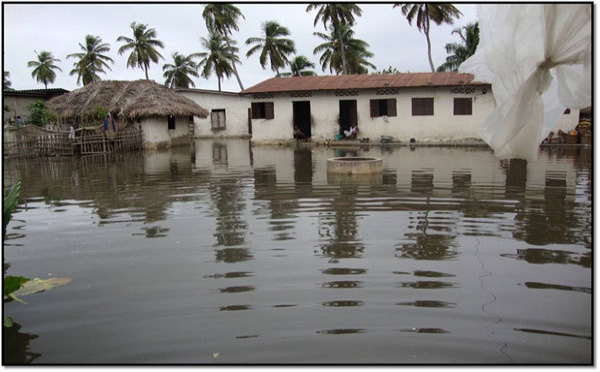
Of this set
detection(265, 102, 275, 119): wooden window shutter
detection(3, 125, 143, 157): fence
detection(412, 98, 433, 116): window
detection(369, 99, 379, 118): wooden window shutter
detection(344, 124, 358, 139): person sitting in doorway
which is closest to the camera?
detection(3, 125, 143, 157): fence

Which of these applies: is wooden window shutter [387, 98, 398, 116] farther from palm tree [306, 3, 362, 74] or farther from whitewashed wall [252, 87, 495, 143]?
palm tree [306, 3, 362, 74]

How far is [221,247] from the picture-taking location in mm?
5816

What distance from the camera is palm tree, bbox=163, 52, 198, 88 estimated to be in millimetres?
41094

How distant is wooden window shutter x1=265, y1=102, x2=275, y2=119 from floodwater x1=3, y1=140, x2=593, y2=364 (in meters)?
17.1

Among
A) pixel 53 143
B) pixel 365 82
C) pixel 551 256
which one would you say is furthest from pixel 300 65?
pixel 551 256

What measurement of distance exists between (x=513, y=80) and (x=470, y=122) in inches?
874

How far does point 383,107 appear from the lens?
82.3ft

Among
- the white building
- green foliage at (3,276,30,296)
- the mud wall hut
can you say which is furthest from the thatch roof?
green foliage at (3,276,30,296)

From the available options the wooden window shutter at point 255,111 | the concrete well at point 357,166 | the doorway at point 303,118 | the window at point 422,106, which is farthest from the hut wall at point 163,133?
the concrete well at point 357,166

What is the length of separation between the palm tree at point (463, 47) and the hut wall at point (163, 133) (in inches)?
655

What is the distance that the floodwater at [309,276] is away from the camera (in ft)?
11.2

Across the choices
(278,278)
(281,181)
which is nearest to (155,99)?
(281,181)

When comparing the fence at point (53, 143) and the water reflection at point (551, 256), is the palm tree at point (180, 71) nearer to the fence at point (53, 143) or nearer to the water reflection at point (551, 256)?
the fence at point (53, 143)

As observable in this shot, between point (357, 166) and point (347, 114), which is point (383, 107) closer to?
point (347, 114)
